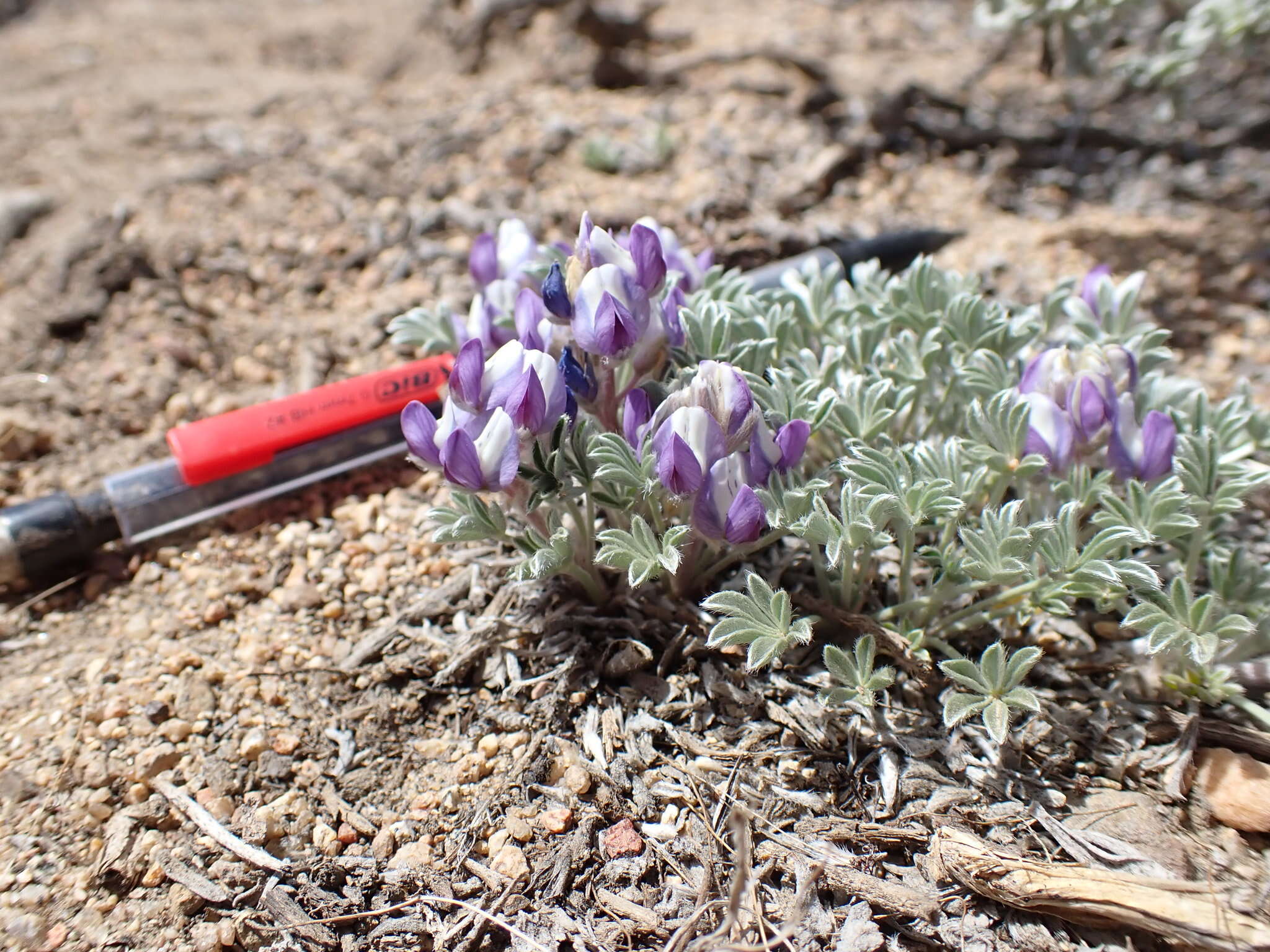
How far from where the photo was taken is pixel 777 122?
3781mm

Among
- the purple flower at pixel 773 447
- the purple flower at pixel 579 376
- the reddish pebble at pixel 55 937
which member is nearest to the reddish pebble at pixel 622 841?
the purple flower at pixel 773 447

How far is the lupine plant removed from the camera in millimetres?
1562

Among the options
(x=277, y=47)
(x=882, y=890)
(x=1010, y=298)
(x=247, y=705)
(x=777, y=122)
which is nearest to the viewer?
(x=882, y=890)

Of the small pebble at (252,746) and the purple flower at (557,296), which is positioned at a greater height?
the purple flower at (557,296)

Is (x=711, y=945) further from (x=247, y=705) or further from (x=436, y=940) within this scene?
(x=247, y=705)

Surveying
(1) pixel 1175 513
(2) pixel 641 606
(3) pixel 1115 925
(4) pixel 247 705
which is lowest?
(3) pixel 1115 925

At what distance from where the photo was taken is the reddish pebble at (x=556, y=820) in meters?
1.65

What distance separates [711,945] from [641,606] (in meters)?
0.67

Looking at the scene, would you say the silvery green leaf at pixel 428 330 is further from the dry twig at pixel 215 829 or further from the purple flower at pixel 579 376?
the dry twig at pixel 215 829

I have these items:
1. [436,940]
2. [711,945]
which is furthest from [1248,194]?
[436,940]

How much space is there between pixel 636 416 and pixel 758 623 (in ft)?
1.33

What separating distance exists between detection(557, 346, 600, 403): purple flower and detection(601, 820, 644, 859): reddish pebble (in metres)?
0.76

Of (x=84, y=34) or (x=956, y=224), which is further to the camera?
(x=84, y=34)

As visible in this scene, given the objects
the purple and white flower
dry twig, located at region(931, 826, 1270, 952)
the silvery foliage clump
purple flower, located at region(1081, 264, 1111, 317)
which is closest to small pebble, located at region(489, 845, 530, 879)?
dry twig, located at region(931, 826, 1270, 952)
